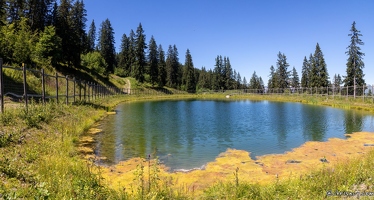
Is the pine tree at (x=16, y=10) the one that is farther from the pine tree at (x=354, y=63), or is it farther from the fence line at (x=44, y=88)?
the pine tree at (x=354, y=63)

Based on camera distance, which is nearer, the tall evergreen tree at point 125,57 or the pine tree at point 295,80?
the tall evergreen tree at point 125,57

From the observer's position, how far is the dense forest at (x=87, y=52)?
39.4 metres

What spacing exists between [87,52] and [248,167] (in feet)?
260

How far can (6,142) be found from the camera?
24.3ft

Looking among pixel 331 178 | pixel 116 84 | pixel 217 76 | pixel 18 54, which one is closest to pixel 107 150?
pixel 331 178

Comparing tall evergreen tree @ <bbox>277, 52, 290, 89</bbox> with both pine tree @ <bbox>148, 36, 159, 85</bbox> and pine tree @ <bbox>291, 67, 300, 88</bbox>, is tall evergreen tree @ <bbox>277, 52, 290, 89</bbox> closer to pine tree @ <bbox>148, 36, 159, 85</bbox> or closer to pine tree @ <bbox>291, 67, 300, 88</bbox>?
pine tree @ <bbox>291, 67, 300, 88</bbox>

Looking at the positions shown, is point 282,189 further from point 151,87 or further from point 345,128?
point 151,87

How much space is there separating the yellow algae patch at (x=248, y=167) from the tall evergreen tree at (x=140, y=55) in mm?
71925

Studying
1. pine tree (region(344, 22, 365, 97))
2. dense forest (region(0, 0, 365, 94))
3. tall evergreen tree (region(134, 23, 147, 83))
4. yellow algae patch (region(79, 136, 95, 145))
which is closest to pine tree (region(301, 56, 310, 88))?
dense forest (region(0, 0, 365, 94))

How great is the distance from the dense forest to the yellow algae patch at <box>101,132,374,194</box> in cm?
2727

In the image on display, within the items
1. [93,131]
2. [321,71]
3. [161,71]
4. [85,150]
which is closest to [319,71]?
[321,71]

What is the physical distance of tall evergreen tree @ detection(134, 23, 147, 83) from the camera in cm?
8062

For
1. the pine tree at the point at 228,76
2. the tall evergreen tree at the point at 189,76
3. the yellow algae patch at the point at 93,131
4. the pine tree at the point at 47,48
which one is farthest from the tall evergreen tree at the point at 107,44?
the yellow algae patch at the point at 93,131

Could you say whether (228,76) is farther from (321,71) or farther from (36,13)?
(36,13)
